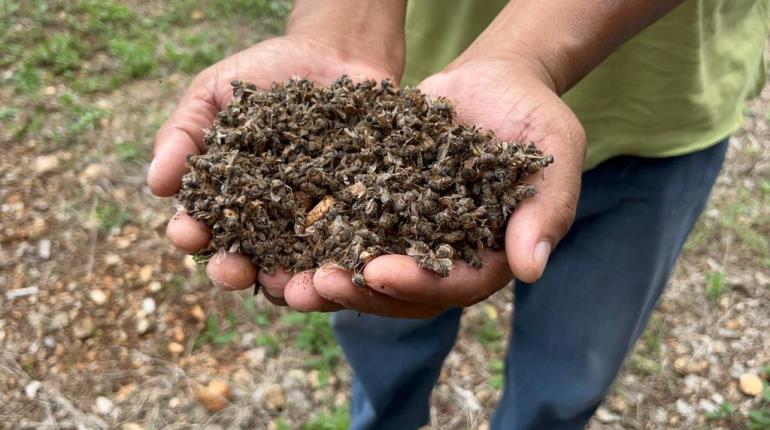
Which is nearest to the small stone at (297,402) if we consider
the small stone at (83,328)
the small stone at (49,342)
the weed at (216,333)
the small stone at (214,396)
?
the small stone at (214,396)

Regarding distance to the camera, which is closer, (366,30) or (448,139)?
(448,139)

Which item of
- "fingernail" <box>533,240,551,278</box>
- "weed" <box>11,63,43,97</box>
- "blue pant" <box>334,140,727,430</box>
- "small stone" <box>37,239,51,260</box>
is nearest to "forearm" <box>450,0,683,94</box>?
"blue pant" <box>334,140,727,430</box>

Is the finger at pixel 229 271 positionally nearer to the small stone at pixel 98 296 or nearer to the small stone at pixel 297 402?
the small stone at pixel 297 402

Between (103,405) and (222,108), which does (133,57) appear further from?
(222,108)

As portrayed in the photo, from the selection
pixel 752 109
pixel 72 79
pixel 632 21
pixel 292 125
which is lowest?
pixel 752 109

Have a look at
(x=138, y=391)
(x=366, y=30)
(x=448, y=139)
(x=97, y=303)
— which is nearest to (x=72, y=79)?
(x=97, y=303)

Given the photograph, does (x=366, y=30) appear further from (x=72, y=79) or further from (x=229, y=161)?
(x=72, y=79)
